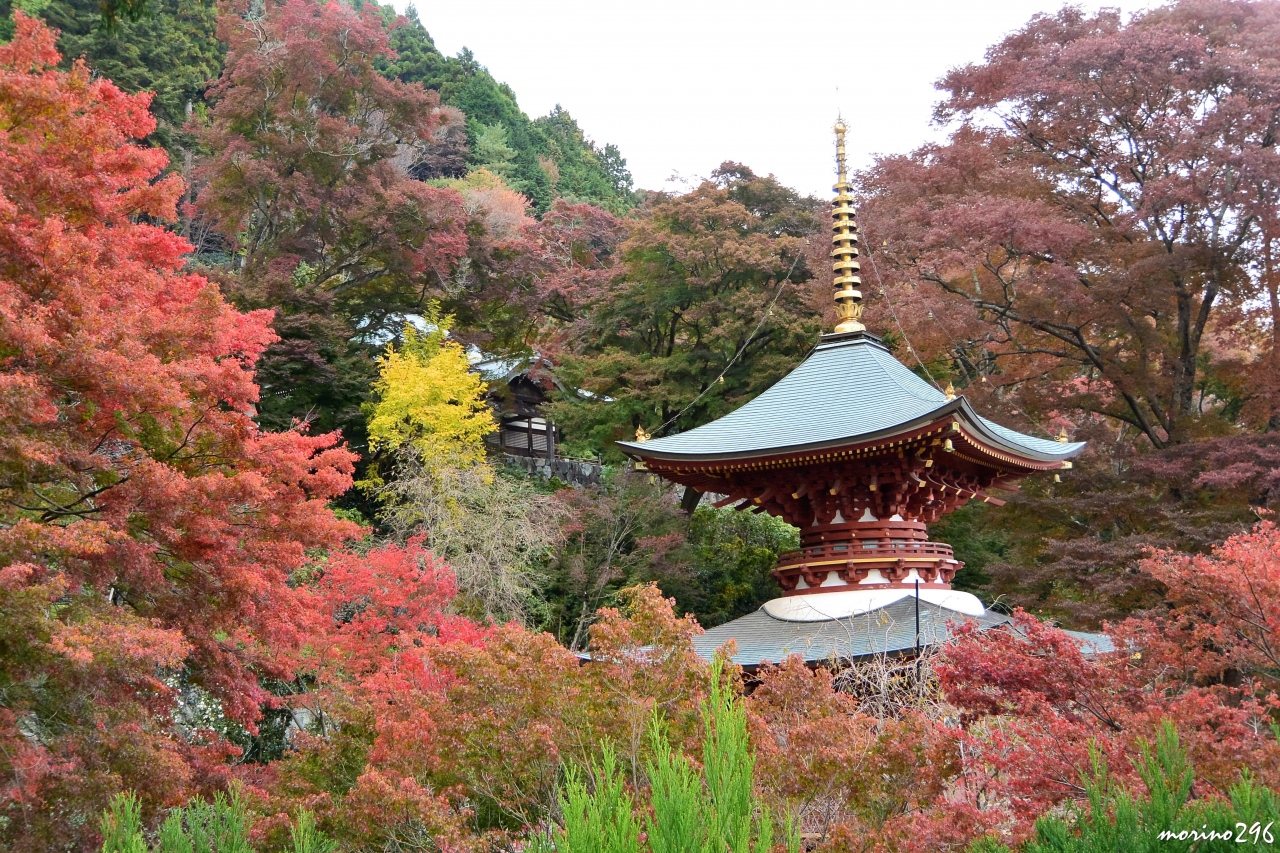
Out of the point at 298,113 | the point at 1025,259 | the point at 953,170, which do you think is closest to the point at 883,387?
the point at 1025,259

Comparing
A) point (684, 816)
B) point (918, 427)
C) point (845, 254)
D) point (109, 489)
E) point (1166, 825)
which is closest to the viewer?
point (684, 816)

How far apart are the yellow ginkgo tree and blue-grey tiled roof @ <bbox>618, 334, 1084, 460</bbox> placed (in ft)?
16.6

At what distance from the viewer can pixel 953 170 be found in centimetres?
1550

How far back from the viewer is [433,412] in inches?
608

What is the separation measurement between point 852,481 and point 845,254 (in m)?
3.01

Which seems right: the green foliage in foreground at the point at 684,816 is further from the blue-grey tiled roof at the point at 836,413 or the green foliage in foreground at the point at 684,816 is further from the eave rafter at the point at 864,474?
the eave rafter at the point at 864,474

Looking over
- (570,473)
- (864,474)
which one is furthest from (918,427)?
(570,473)

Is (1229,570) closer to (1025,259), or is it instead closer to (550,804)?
(550,804)

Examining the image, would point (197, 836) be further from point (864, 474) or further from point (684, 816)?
point (864, 474)

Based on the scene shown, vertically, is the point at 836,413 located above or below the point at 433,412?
below

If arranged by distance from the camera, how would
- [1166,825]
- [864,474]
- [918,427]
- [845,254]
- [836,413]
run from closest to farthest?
[1166,825], [918,427], [864,474], [836,413], [845,254]

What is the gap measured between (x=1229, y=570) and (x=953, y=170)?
11.8 metres

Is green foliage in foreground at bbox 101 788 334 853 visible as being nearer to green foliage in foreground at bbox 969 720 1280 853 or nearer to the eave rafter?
green foliage in foreground at bbox 969 720 1280 853

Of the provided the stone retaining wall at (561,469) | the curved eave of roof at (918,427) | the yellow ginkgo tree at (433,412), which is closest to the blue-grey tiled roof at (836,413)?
the curved eave of roof at (918,427)
